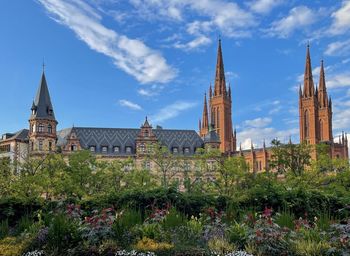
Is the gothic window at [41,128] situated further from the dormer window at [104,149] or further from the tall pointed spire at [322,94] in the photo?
the tall pointed spire at [322,94]

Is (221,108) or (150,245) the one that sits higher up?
(221,108)

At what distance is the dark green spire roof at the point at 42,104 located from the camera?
73.6 m

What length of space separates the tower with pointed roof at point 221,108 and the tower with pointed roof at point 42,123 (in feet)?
150

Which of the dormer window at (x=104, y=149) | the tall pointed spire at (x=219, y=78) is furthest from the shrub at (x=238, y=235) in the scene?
the tall pointed spire at (x=219, y=78)

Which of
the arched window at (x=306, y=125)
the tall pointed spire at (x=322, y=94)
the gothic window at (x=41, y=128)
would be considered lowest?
the gothic window at (x=41, y=128)

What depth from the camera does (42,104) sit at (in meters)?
74.2

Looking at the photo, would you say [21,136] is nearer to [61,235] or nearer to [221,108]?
[221,108]

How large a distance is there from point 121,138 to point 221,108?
3935 centimetres

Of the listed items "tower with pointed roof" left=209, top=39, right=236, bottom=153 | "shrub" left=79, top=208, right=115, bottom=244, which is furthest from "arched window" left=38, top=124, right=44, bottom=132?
"shrub" left=79, top=208, right=115, bottom=244

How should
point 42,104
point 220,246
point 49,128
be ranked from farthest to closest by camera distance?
point 42,104, point 49,128, point 220,246

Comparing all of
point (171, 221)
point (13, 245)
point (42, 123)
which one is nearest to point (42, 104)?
point (42, 123)

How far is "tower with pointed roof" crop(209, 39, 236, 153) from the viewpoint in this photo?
109m

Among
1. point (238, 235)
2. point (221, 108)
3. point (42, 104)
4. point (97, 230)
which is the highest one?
point (221, 108)

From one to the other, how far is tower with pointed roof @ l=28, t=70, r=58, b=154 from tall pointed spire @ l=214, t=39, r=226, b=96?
49.8m
